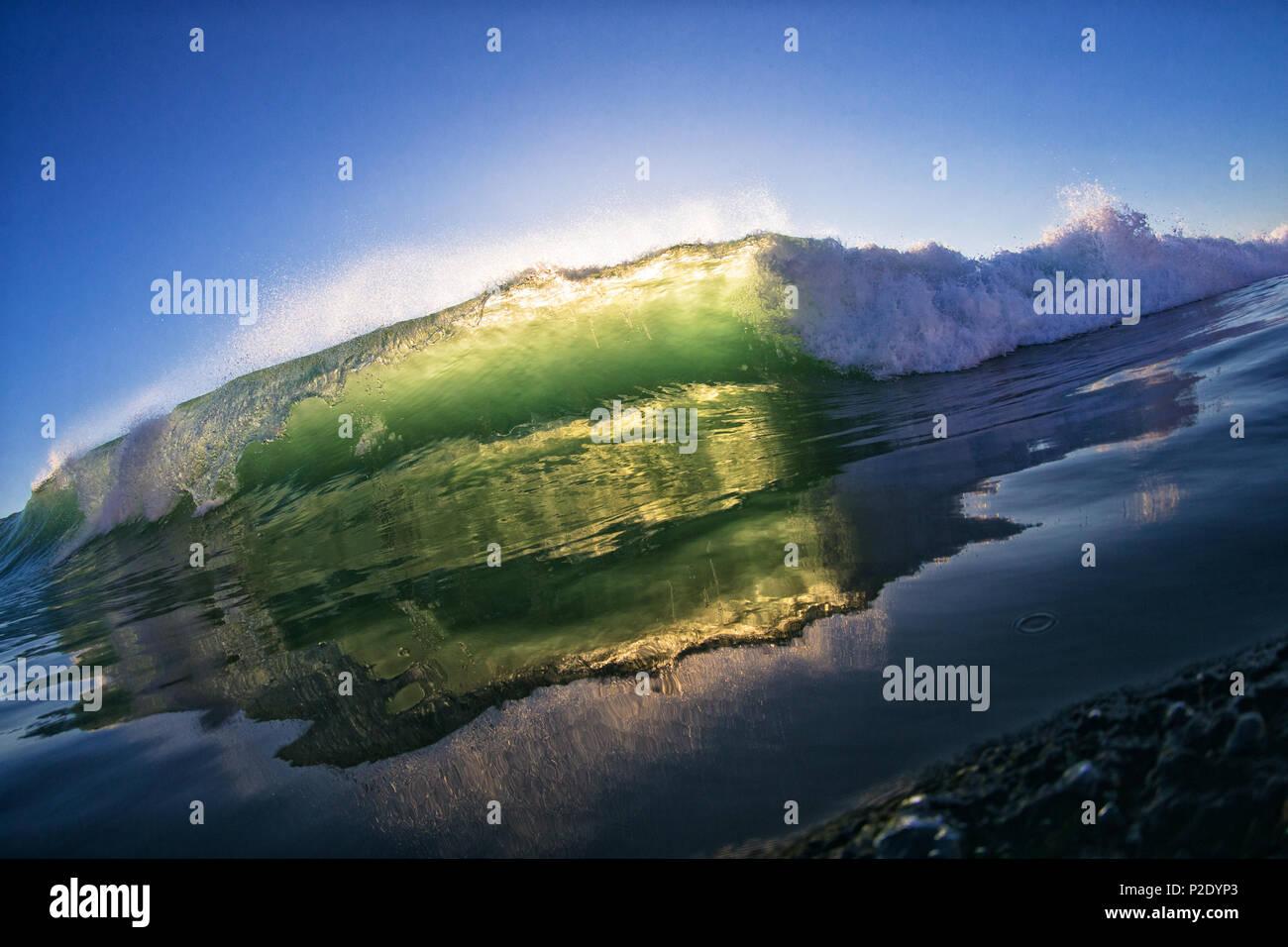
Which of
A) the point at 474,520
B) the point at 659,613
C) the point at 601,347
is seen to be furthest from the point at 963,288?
the point at 659,613

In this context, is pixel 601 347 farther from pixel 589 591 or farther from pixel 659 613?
pixel 659 613

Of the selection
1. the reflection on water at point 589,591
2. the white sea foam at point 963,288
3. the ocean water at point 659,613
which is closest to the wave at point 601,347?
the white sea foam at point 963,288

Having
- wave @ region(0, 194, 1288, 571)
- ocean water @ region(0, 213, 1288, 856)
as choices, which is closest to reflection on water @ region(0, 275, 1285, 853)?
ocean water @ region(0, 213, 1288, 856)

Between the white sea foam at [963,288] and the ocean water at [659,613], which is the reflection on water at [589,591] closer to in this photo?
the ocean water at [659,613]

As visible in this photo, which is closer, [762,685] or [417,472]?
[762,685]
